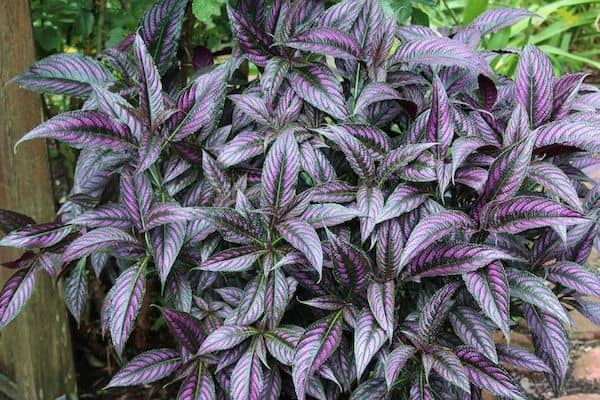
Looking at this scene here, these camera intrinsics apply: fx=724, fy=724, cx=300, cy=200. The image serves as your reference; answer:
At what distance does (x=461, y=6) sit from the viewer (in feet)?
12.5

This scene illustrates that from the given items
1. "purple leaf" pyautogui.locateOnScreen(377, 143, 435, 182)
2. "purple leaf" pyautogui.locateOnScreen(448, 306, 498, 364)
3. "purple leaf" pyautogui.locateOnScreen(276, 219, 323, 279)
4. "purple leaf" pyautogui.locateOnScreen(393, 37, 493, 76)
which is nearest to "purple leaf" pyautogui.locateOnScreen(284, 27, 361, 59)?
"purple leaf" pyautogui.locateOnScreen(393, 37, 493, 76)

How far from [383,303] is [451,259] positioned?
155mm

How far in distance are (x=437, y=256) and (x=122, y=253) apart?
2.16 feet

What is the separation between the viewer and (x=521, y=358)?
151 cm

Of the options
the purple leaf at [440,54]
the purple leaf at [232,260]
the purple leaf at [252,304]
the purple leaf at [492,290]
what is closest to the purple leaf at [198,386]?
the purple leaf at [252,304]

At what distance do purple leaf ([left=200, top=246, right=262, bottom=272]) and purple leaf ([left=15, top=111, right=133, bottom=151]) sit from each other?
299 mm

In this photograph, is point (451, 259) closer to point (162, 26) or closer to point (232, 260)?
point (232, 260)

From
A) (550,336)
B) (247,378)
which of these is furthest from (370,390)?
(550,336)

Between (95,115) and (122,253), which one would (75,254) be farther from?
(95,115)

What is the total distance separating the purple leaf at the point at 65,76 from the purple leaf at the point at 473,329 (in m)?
0.91

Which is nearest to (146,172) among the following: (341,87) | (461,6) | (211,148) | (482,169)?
(211,148)

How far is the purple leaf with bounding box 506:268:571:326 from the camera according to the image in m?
1.35

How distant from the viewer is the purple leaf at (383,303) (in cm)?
137

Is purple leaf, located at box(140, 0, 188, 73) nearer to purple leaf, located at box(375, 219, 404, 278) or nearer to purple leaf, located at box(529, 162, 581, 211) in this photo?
purple leaf, located at box(375, 219, 404, 278)
